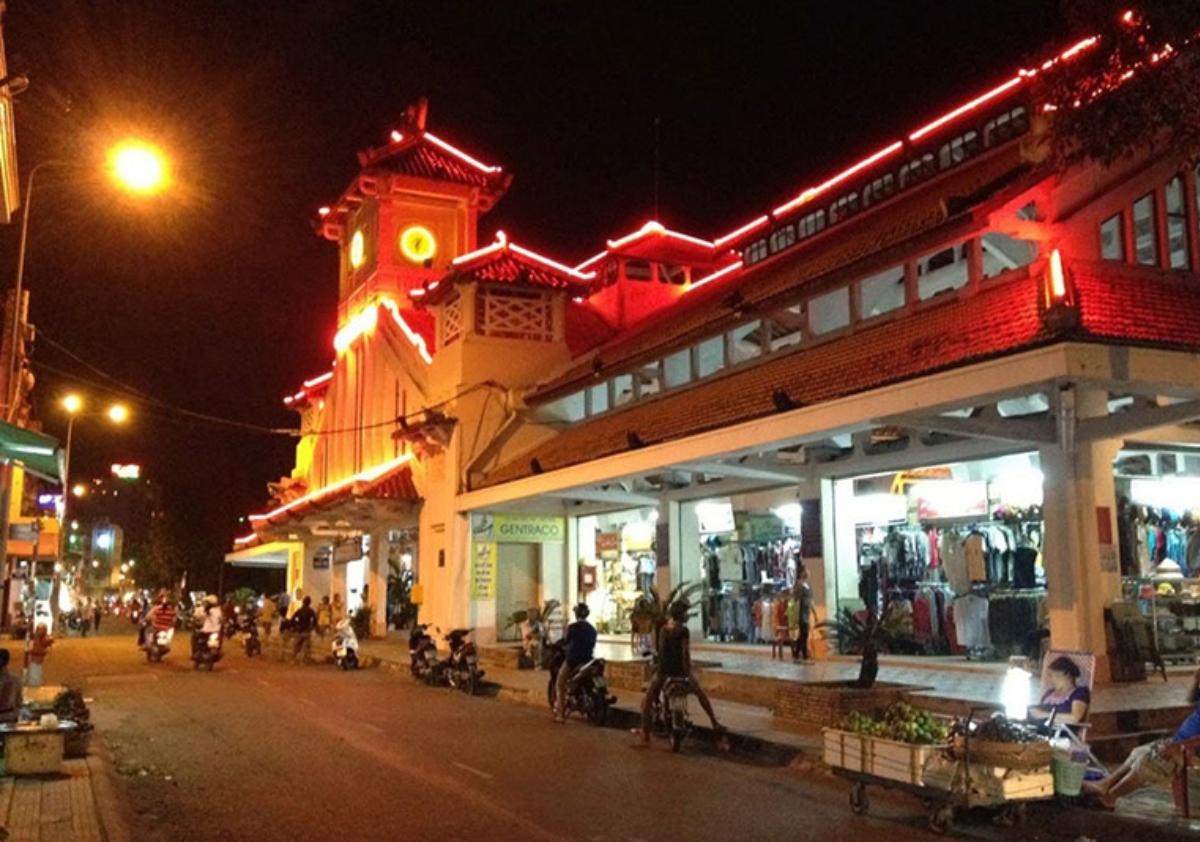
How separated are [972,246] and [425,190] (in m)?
25.2

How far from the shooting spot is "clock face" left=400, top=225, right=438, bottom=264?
120 ft

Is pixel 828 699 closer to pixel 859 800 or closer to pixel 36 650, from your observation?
pixel 859 800

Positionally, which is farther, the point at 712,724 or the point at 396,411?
the point at 396,411

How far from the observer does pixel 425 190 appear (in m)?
36.9

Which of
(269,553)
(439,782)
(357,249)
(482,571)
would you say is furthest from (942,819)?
(269,553)

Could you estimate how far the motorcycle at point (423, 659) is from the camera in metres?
21.8

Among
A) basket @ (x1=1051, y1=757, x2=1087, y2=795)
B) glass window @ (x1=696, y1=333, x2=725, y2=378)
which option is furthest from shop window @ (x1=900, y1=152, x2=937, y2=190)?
basket @ (x1=1051, y1=757, x2=1087, y2=795)

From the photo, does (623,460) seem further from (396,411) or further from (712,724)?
(396,411)

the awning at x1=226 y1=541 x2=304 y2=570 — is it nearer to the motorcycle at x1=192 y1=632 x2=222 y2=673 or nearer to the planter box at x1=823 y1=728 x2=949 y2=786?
the motorcycle at x1=192 y1=632 x2=222 y2=673

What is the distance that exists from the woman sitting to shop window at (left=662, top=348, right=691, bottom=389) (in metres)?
13.3

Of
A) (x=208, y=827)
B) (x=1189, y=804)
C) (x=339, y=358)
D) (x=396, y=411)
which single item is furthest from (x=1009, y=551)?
(x=339, y=358)

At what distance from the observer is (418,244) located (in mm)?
36688

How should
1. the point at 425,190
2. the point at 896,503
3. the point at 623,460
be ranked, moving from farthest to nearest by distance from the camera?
1. the point at 425,190
2. the point at 623,460
3. the point at 896,503

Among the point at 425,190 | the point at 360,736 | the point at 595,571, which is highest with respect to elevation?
the point at 425,190
